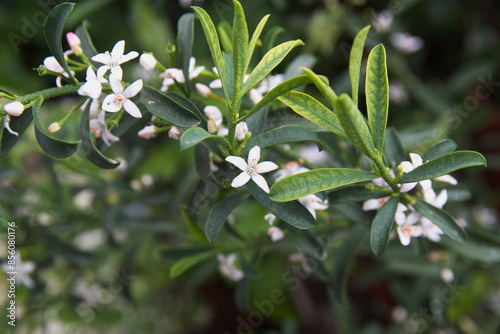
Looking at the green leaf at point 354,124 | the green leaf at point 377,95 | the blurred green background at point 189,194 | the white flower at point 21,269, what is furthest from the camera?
the blurred green background at point 189,194

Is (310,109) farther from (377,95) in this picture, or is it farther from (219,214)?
(219,214)

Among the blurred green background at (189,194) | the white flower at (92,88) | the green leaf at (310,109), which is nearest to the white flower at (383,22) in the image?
the blurred green background at (189,194)

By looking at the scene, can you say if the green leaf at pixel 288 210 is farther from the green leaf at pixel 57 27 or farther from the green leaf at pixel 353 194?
the green leaf at pixel 57 27

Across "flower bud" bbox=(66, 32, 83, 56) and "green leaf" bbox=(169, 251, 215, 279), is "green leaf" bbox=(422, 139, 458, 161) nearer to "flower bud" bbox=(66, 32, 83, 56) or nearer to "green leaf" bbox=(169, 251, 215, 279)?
"green leaf" bbox=(169, 251, 215, 279)

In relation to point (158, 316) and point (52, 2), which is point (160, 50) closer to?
point (52, 2)

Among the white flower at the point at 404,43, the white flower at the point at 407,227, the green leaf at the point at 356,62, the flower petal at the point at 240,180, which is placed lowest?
the white flower at the point at 404,43
